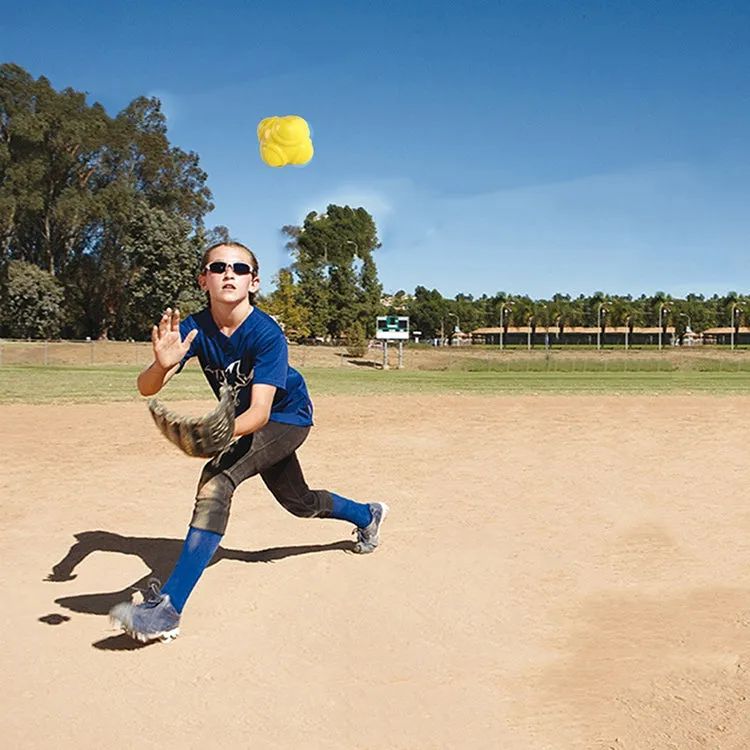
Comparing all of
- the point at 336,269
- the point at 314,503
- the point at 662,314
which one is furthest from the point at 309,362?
the point at 662,314

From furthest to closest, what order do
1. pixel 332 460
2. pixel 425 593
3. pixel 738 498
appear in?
pixel 332 460 < pixel 738 498 < pixel 425 593

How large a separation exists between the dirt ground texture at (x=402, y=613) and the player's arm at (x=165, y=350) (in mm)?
1262

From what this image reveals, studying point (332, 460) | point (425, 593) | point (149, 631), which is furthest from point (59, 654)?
point (332, 460)

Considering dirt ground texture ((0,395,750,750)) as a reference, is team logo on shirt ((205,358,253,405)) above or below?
above

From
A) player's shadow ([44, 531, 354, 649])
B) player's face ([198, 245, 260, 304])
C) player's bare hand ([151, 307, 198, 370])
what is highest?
player's face ([198, 245, 260, 304])

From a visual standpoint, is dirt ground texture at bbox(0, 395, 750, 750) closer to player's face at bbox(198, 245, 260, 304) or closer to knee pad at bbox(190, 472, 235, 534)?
knee pad at bbox(190, 472, 235, 534)

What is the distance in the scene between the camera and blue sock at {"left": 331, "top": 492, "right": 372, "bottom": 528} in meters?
5.29

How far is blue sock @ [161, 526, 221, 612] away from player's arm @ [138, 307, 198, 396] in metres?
0.76

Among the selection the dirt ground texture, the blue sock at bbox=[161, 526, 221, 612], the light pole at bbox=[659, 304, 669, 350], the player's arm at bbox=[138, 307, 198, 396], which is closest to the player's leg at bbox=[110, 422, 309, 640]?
the blue sock at bbox=[161, 526, 221, 612]

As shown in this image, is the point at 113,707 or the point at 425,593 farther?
the point at 425,593

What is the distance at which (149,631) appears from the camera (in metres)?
3.86

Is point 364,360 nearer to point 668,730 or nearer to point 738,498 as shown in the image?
point 738,498

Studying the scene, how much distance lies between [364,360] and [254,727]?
172ft

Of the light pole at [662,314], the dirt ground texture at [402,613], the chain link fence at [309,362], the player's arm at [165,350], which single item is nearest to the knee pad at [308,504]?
the dirt ground texture at [402,613]
